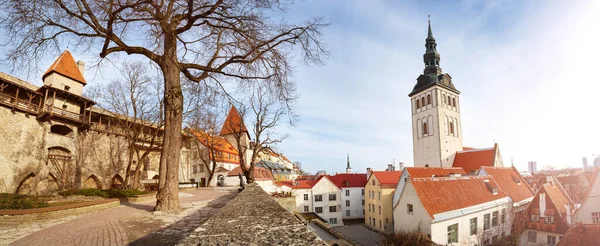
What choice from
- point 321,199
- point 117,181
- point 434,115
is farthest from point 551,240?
point 117,181

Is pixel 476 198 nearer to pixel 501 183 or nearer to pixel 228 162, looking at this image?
pixel 501 183

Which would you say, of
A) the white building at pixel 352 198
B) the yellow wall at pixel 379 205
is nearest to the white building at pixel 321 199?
the white building at pixel 352 198

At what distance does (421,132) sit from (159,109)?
130ft

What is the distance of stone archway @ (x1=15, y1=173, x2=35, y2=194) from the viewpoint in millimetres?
21150

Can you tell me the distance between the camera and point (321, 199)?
40.0 m

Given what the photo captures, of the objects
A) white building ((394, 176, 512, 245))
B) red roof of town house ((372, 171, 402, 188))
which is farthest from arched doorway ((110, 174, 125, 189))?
red roof of town house ((372, 171, 402, 188))

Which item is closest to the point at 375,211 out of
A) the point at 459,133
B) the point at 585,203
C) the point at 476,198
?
the point at 476,198

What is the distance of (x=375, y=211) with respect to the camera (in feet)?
113

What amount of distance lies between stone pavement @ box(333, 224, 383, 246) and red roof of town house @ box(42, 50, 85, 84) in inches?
1201

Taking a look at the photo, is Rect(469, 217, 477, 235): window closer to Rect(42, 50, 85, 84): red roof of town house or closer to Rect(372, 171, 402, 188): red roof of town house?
Rect(372, 171, 402, 188): red roof of town house

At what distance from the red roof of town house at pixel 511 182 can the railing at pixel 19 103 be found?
4066 centimetres

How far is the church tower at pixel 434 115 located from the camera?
4394 centimetres

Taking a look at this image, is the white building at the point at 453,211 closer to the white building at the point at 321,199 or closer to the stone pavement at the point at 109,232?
the white building at the point at 321,199

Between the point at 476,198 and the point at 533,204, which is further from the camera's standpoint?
the point at 533,204
